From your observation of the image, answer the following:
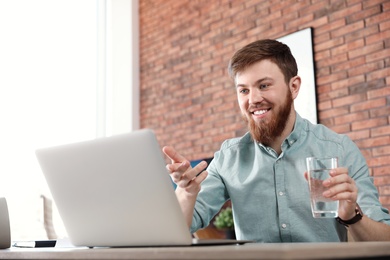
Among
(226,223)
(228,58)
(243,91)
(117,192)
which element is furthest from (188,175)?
(228,58)

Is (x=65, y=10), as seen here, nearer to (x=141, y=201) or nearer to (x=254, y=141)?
(x=254, y=141)

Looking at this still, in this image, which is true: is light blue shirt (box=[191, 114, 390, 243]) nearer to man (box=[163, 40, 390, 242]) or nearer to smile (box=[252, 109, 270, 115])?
man (box=[163, 40, 390, 242])

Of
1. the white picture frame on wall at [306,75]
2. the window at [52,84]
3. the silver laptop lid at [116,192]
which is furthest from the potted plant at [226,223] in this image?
the silver laptop lid at [116,192]

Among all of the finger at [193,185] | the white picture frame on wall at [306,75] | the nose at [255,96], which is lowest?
the finger at [193,185]

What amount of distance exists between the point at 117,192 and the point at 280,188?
74 cm

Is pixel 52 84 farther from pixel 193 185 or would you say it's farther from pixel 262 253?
pixel 262 253

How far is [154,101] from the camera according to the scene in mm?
5371

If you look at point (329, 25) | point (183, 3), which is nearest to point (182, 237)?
point (329, 25)

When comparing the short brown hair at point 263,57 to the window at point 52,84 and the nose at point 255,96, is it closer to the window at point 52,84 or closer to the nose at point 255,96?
the nose at point 255,96

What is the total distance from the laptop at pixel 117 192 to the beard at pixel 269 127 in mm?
711

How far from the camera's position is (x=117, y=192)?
105cm

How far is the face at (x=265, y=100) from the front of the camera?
174 centimetres

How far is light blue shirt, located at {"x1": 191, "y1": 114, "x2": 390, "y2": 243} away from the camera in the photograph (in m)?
1.60

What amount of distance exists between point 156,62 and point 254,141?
376 centimetres
